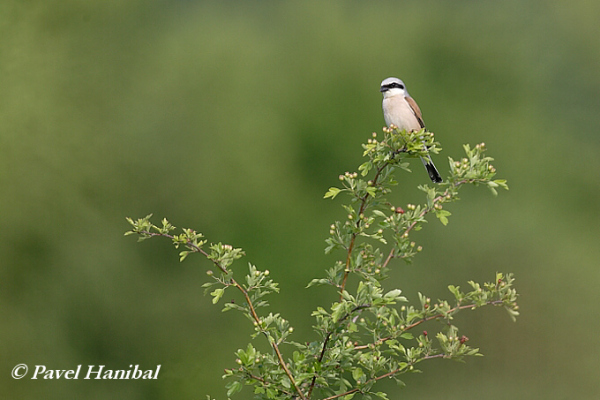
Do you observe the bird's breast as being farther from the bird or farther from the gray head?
the gray head

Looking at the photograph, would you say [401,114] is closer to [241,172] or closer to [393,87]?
[393,87]

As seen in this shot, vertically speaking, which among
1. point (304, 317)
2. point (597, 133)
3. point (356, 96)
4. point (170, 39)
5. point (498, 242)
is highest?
point (170, 39)

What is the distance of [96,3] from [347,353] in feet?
46.6

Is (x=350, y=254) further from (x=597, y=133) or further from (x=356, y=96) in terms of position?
(x=597, y=133)

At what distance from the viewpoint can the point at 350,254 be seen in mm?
2924

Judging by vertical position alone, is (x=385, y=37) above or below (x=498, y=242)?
above

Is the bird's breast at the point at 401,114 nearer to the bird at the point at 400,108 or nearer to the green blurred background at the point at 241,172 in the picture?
the bird at the point at 400,108

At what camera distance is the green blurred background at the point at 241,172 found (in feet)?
38.1

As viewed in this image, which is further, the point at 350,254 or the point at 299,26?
the point at 299,26

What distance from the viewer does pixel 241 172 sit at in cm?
1338

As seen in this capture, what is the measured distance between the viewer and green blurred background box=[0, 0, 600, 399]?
38.1 ft

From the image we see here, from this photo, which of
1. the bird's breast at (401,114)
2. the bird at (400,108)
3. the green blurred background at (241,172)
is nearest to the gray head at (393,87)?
the bird at (400,108)

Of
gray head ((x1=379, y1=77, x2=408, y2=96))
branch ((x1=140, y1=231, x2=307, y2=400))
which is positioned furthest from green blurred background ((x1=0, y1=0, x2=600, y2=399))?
branch ((x1=140, y1=231, x2=307, y2=400))

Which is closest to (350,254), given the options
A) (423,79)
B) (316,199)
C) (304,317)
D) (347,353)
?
(347,353)
